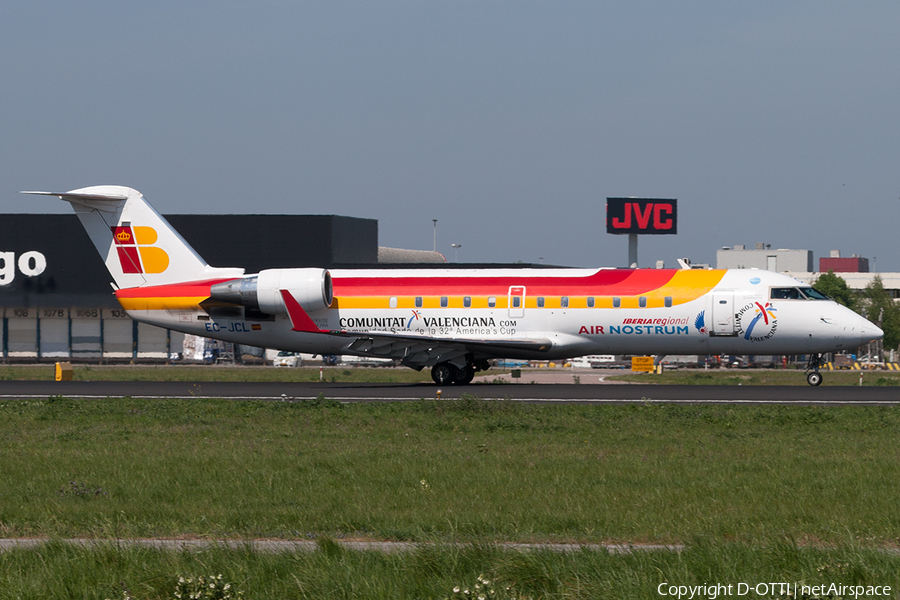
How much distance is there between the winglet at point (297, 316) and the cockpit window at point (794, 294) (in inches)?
599

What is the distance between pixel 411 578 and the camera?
8719 mm

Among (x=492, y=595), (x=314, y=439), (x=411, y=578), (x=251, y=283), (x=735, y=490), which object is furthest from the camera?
(x=251, y=283)

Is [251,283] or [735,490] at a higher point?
[251,283]

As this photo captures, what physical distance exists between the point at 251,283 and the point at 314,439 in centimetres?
1611

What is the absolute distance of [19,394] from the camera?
3094cm

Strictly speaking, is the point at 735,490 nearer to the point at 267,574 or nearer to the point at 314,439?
the point at 267,574

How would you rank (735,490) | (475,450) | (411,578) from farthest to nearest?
(475,450) → (735,490) → (411,578)

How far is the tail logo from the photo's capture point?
35.3 m

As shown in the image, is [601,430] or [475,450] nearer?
[475,450]

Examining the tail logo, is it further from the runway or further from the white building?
the white building

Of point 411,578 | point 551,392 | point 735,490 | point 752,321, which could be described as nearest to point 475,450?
point 735,490

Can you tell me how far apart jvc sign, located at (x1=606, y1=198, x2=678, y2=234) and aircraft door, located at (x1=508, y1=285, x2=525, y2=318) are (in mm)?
40715

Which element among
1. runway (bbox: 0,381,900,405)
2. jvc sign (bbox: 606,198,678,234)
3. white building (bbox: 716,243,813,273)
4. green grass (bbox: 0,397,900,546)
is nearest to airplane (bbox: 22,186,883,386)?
runway (bbox: 0,381,900,405)

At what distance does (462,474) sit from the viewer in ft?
47.2
